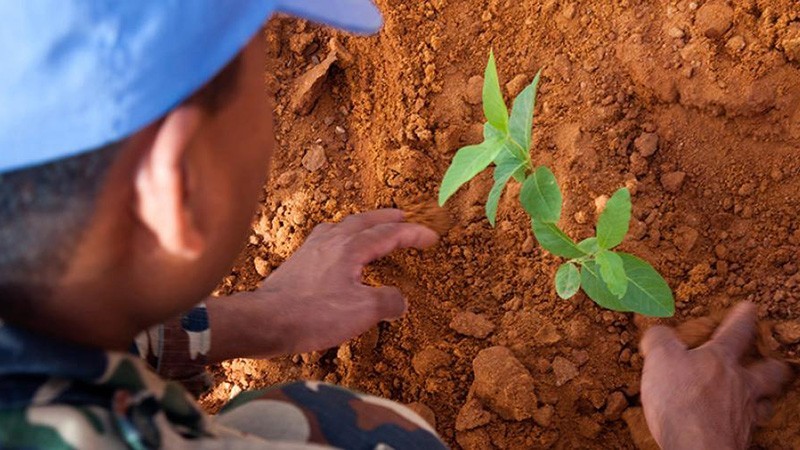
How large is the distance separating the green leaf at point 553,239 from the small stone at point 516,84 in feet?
1.75

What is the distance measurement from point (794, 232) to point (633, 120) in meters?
0.40

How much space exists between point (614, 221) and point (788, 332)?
52cm

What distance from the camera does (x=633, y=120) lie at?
6.05 feet

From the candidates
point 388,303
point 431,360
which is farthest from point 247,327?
point 431,360

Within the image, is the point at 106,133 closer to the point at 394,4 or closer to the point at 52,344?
the point at 52,344

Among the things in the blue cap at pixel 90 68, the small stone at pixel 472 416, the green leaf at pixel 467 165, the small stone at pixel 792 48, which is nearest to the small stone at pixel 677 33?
the small stone at pixel 792 48

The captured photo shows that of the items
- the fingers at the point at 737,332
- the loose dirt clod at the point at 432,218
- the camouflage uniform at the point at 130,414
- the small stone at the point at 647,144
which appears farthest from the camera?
the loose dirt clod at the point at 432,218

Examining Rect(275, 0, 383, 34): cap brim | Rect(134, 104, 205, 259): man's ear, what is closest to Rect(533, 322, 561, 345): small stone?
Rect(275, 0, 383, 34): cap brim

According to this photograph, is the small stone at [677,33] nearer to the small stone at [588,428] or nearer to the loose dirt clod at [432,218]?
the loose dirt clod at [432,218]

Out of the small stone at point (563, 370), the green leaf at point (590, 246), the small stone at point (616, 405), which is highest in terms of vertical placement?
the green leaf at point (590, 246)

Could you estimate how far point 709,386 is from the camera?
1536 mm

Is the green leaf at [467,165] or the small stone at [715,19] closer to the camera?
the green leaf at [467,165]

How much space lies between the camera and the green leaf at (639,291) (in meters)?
1.42

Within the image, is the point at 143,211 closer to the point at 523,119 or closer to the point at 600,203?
the point at 523,119
